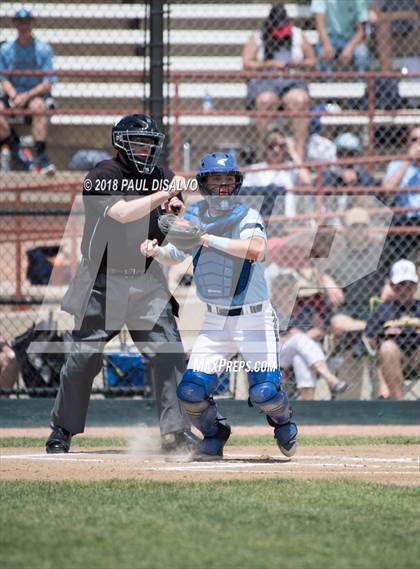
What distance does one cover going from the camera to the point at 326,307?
10.6 meters

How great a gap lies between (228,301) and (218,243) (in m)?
0.42

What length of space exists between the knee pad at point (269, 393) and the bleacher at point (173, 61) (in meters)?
6.68

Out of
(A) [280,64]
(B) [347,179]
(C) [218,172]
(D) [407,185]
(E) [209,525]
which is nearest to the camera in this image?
(E) [209,525]

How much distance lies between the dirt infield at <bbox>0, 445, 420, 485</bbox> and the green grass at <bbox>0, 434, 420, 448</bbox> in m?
0.45

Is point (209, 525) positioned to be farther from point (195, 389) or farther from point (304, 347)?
point (304, 347)

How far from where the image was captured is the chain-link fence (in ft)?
34.8

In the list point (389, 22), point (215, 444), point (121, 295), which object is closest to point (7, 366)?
point (121, 295)

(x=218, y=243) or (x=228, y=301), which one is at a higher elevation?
(x=218, y=243)

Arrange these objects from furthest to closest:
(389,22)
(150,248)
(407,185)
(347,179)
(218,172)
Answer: (389,22), (347,179), (407,185), (218,172), (150,248)

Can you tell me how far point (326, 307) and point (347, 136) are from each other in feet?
9.36

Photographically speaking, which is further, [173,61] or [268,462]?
[173,61]

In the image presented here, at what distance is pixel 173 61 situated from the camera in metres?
14.1

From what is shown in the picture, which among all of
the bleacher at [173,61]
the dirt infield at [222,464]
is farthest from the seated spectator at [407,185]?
the dirt infield at [222,464]

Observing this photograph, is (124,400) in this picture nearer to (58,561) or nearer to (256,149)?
(256,149)
